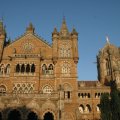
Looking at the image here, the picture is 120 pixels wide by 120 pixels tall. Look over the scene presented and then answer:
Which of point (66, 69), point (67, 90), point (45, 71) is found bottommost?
point (67, 90)

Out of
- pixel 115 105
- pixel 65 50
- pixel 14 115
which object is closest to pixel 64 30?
pixel 65 50

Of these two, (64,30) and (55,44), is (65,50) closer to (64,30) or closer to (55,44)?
(55,44)

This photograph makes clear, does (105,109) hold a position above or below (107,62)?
below

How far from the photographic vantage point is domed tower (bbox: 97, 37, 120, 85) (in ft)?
232

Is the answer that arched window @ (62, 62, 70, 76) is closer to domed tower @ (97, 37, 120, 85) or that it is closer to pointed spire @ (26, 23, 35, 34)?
pointed spire @ (26, 23, 35, 34)

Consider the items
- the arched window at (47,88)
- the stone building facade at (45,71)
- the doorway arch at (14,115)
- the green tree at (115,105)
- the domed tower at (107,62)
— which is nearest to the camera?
the green tree at (115,105)

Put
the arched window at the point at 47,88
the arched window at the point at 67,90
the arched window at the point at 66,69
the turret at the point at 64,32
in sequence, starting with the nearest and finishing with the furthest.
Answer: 1. the arched window at the point at 67,90
2. the arched window at the point at 47,88
3. the arched window at the point at 66,69
4. the turret at the point at 64,32

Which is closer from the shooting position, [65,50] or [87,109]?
[65,50]

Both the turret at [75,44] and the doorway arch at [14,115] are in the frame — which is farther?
the turret at [75,44]

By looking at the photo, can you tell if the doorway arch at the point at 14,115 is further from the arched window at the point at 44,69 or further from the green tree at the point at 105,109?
the green tree at the point at 105,109

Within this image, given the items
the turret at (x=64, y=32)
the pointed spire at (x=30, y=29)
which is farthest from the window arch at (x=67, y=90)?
the pointed spire at (x=30, y=29)

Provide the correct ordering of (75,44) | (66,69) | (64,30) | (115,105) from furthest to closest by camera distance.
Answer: (64,30) < (75,44) < (66,69) < (115,105)

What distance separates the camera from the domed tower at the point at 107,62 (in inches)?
2785

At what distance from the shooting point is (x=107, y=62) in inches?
2899
